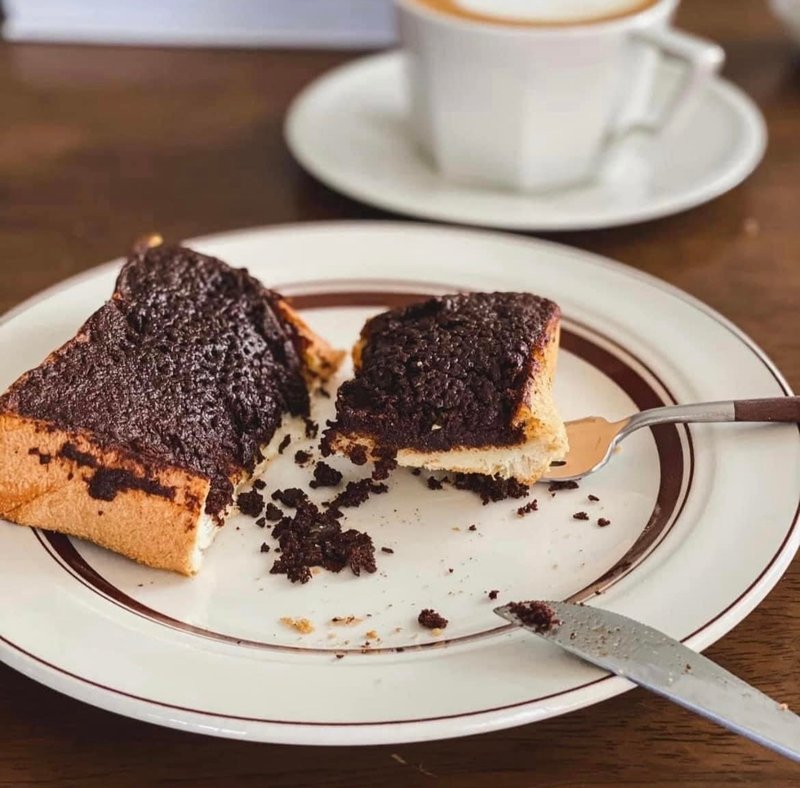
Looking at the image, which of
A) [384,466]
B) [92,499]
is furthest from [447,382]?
[92,499]

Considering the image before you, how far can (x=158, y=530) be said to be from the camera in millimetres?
1405

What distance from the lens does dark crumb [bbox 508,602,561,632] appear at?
4.07 feet

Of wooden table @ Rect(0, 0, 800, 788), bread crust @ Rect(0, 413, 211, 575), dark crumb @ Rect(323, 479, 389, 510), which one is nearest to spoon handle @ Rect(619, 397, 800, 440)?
wooden table @ Rect(0, 0, 800, 788)

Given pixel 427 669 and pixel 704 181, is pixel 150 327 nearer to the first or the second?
pixel 427 669

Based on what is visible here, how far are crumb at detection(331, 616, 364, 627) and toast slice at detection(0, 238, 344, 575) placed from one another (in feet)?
0.68

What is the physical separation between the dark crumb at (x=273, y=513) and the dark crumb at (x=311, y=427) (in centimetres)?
20

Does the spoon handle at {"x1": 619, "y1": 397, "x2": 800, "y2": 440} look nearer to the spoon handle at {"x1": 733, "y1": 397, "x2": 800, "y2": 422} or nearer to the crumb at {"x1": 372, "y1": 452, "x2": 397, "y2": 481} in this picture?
the spoon handle at {"x1": 733, "y1": 397, "x2": 800, "y2": 422}

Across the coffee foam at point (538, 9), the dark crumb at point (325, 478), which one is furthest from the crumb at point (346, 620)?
the coffee foam at point (538, 9)

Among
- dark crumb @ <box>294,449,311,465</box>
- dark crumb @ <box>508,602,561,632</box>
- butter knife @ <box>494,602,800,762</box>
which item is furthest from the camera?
dark crumb @ <box>294,449,311,465</box>

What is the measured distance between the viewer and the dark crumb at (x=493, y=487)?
1.55 m

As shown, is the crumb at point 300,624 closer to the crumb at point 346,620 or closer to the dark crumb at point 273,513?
the crumb at point 346,620

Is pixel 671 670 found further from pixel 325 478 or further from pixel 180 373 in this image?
pixel 180 373

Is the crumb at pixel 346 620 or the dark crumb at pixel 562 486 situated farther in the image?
the dark crumb at pixel 562 486

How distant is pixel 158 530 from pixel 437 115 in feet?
4.14
